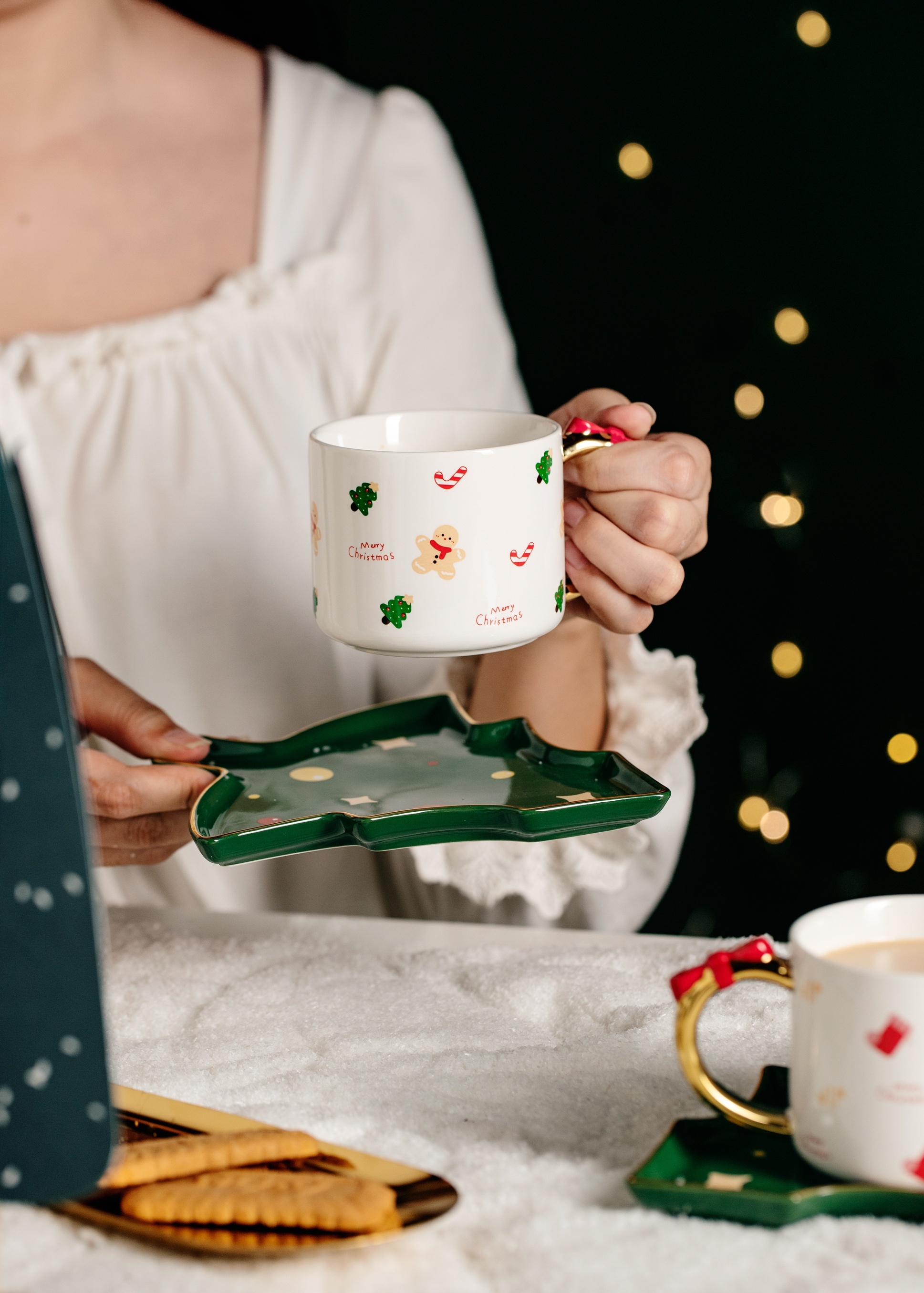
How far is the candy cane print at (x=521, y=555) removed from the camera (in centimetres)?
59

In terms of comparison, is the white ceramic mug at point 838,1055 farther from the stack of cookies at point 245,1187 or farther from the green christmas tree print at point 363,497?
the green christmas tree print at point 363,497

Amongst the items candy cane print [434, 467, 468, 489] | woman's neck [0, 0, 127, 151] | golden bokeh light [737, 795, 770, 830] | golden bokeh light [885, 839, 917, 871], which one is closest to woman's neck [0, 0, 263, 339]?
woman's neck [0, 0, 127, 151]

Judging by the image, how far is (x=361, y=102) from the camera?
1.12 m

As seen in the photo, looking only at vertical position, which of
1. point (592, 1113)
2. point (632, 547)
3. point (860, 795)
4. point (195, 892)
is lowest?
point (860, 795)

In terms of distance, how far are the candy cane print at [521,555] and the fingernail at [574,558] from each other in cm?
11

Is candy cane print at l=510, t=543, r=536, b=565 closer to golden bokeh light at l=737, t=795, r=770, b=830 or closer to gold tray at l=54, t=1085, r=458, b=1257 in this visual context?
gold tray at l=54, t=1085, r=458, b=1257

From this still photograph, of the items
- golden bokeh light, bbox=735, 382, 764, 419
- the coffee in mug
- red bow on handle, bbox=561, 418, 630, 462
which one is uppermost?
red bow on handle, bbox=561, 418, 630, 462

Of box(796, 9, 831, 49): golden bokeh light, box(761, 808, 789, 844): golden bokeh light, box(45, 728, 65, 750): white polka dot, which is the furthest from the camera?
box(761, 808, 789, 844): golden bokeh light

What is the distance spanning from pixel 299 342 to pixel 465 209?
0.70 feet

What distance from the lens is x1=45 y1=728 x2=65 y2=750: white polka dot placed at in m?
0.38

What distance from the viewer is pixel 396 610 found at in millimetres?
594

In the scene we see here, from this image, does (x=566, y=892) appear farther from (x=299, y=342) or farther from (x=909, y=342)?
(x=909, y=342)

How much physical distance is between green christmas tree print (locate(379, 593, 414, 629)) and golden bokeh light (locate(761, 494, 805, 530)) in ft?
2.58

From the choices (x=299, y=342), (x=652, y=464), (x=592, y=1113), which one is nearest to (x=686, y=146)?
(x=299, y=342)
